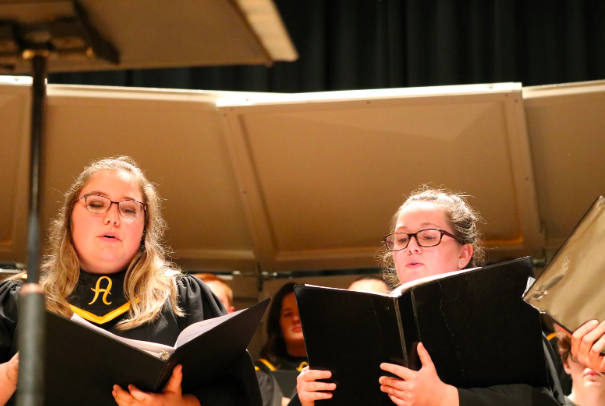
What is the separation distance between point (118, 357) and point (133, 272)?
20.7 inches

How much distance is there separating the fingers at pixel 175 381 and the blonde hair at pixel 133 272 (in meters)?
0.28

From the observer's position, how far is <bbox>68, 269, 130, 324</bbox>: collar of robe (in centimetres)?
190

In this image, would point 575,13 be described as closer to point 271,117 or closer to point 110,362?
point 271,117

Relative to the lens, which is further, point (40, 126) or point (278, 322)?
point (278, 322)

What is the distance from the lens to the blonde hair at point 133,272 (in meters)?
1.90

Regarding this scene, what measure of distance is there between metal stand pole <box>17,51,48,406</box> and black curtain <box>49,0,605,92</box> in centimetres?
305

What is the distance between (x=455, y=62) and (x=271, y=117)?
4.22 feet

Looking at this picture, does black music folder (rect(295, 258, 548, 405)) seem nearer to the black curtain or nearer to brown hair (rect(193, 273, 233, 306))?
brown hair (rect(193, 273, 233, 306))

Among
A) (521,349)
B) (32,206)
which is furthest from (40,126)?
(521,349)

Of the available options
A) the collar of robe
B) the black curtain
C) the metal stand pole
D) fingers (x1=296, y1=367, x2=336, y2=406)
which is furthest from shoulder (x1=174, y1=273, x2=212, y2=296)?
the black curtain

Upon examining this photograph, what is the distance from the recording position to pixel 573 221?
3068mm

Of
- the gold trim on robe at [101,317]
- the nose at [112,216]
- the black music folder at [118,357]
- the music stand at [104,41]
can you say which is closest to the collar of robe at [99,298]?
the gold trim on robe at [101,317]

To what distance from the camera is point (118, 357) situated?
151 centimetres

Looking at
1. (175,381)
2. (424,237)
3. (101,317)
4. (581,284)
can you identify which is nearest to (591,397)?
(424,237)
